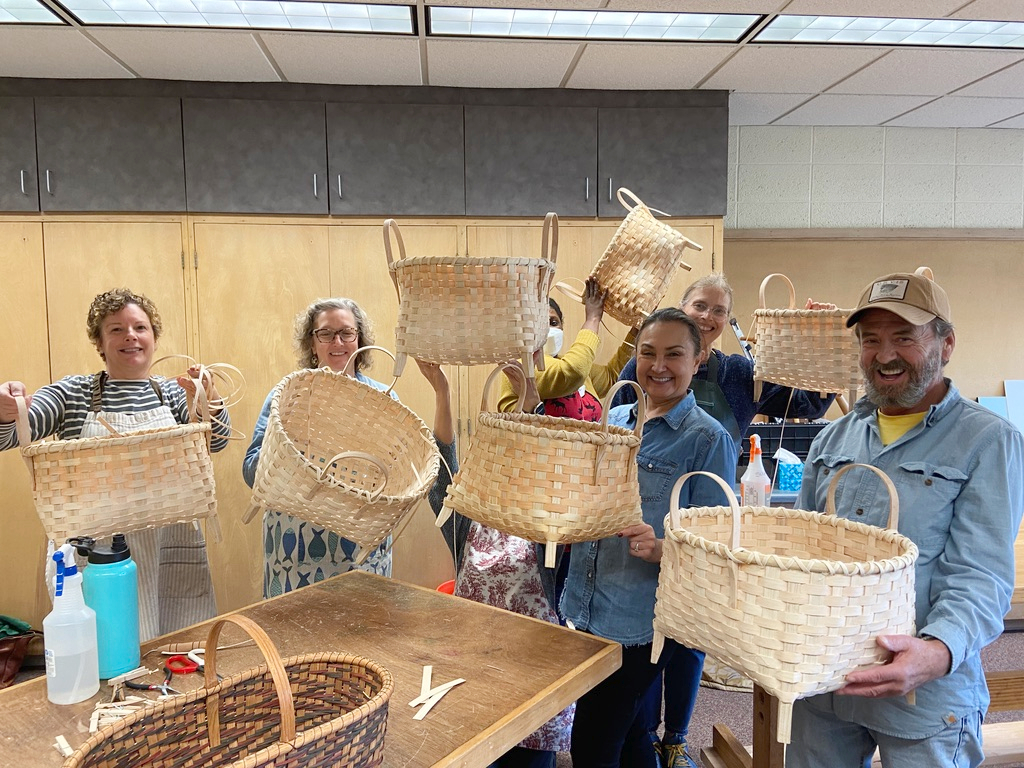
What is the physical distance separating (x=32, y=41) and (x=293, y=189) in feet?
3.72

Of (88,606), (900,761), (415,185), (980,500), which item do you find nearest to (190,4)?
(415,185)

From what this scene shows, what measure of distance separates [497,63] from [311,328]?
5.22 feet

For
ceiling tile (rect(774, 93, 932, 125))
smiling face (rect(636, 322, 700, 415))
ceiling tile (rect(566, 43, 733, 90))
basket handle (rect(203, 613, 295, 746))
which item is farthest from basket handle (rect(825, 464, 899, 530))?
ceiling tile (rect(774, 93, 932, 125))

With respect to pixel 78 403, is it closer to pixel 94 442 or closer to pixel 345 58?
pixel 94 442

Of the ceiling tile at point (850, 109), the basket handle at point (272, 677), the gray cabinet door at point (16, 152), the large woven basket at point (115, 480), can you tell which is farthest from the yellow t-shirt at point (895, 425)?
the gray cabinet door at point (16, 152)

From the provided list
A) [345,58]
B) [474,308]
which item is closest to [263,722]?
[474,308]

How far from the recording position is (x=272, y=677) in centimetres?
94

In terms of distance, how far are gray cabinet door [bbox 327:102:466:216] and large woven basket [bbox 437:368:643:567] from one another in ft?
7.29

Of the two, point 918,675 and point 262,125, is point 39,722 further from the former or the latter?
point 262,125

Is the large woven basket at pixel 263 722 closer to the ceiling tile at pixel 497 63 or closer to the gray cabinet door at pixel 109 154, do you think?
the ceiling tile at pixel 497 63

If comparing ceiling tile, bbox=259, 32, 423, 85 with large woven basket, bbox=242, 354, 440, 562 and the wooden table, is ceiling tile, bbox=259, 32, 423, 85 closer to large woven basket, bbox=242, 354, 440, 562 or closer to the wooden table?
large woven basket, bbox=242, 354, 440, 562

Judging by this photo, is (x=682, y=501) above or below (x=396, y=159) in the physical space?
below

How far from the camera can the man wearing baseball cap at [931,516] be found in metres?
1.28

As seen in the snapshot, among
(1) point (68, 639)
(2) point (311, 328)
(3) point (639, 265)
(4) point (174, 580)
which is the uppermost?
(3) point (639, 265)
